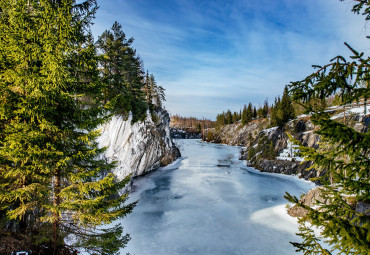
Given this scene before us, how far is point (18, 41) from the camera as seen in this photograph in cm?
522

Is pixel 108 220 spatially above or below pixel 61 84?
below

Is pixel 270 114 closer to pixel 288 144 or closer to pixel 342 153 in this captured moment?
pixel 288 144

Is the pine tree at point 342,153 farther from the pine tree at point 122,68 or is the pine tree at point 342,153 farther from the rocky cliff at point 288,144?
the rocky cliff at point 288,144

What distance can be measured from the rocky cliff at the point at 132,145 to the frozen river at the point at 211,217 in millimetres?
2622

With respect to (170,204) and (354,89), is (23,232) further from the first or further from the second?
(170,204)

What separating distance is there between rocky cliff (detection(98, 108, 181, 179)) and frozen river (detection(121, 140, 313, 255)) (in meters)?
2.62

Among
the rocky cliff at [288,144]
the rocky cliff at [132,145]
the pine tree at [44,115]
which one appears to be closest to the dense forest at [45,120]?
the pine tree at [44,115]

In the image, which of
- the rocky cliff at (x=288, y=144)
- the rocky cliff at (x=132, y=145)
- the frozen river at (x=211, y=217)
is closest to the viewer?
the frozen river at (x=211, y=217)

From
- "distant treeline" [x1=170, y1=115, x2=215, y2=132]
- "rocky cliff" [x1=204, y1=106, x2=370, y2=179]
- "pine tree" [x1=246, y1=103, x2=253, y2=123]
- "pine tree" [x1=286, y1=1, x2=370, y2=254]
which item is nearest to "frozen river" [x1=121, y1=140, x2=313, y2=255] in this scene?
"rocky cliff" [x1=204, y1=106, x2=370, y2=179]

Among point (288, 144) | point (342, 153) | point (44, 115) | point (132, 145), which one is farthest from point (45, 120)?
point (288, 144)

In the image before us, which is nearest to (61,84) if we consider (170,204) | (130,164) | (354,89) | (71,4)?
(71,4)

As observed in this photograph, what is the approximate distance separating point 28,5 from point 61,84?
9.37ft

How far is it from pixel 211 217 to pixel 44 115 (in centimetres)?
1348

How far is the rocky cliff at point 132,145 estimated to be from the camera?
21375 millimetres
